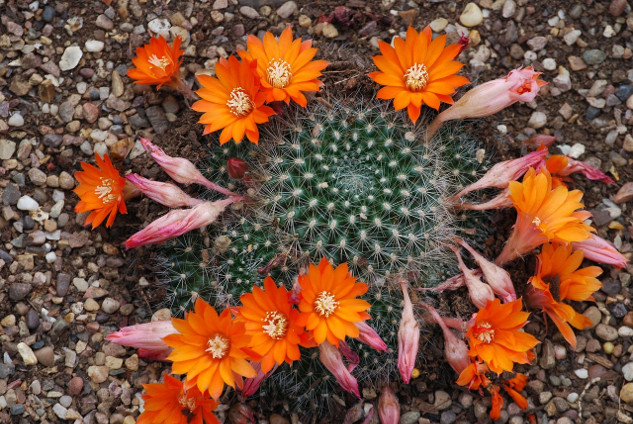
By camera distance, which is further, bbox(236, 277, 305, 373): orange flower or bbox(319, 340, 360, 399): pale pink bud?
bbox(319, 340, 360, 399): pale pink bud

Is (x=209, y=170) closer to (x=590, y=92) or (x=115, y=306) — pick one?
(x=115, y=306)

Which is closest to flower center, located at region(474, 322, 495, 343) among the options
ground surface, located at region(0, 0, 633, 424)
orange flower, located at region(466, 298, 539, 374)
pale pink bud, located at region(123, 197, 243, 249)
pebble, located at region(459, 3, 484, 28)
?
orange flower, located at region(466, 298, 539, 374)

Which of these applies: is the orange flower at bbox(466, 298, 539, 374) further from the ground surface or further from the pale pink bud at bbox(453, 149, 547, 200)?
the pale pink bud at bbox(453, 149, 547, 200)

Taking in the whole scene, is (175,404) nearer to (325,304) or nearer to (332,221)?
(325,304)

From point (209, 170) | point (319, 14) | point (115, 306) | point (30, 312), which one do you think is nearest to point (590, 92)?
point (319, 14)

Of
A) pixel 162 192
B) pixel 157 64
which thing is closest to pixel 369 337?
pixel 162 192

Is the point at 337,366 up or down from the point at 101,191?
down

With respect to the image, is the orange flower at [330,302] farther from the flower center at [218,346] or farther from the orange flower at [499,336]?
the orange flower at [499,336]
